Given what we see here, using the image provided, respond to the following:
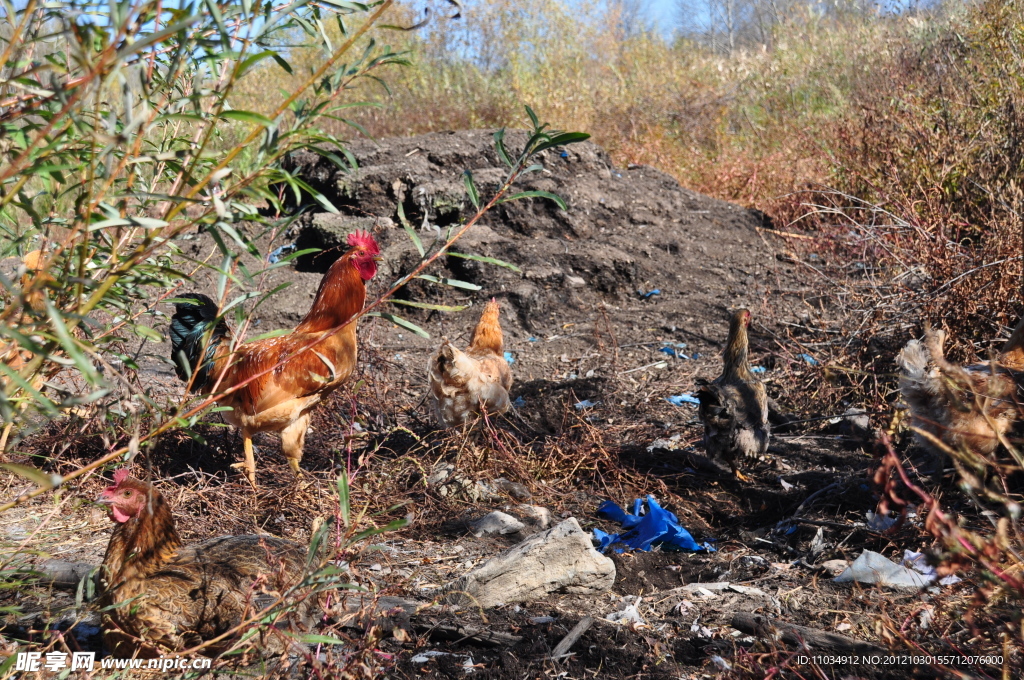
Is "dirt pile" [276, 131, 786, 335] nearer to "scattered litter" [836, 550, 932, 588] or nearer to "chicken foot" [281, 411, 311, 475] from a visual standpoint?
"chicken foot" [281, 411, 311, 475]

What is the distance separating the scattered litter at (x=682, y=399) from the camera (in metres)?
5.47

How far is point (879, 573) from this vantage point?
119 inches

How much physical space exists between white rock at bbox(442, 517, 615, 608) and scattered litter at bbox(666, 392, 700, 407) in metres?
2.52

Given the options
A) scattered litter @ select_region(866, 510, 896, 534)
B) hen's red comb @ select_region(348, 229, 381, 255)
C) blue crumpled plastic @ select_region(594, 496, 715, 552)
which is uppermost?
hen's red comb @ select_region(348, 229, 381, 255)

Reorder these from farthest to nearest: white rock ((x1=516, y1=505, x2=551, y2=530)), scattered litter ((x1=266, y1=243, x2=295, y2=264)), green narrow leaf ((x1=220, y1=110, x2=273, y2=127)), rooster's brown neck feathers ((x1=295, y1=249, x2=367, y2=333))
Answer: scattered litter ((x1=266, y1=243, x2=295, y2=264)) → rooster's brown neck feathers ((x1=295, y1=249, x2=367, y2=333)) → white rock ((x1=516, y1=505, x2=551, y2=530)) → green narrow leaf ((x1=220, y1=110, x2=273, y2=127))

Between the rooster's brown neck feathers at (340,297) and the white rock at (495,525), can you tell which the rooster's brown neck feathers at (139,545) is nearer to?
the white rock at (495,525)

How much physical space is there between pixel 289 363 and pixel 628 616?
2.34 metres

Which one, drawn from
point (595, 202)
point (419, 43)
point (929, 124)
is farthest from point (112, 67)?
point (419, 43)

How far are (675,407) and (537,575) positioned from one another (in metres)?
2.63

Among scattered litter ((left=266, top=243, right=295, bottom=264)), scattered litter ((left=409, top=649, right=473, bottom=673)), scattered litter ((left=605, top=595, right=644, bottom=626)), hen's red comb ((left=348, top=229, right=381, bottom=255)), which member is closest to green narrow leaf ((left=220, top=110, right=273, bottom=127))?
scattered litter ((left=409, top=649, right=473, bottom=673))

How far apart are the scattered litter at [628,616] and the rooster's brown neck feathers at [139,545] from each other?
5.41 ft

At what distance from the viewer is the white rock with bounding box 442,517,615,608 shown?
301 cm

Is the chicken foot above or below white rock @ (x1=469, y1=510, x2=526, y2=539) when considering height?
above

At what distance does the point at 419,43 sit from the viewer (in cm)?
1357
